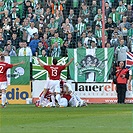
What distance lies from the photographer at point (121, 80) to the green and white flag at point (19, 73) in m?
4.05

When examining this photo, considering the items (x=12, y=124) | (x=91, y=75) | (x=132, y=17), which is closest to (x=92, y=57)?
(x=91, y=75)

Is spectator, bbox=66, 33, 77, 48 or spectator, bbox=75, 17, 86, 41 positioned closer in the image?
spectator, bbox=66, 33, 77, 48

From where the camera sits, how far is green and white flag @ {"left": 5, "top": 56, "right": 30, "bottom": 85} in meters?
29.4

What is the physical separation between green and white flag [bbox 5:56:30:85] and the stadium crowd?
0.29 metres

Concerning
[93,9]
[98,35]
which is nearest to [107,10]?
[93,9]

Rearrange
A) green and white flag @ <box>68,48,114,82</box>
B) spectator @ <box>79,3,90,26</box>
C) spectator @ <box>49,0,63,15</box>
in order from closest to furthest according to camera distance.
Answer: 1. green and white flag @ <box>68,48,114,82</box>
2. spectator @ <box>79,3,90,26</box>
3. spectator @ <box>49,0,63,15</box>

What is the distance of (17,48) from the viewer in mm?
29766

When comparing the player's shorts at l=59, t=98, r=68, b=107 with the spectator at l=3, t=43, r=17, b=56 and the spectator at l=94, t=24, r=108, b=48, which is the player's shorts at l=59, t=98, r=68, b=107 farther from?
the spectator at l=94, t=24, r=108, b=48

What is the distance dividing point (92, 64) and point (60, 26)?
8.17ft

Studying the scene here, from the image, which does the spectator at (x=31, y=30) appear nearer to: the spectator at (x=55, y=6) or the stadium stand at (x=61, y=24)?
the stadium stand at (x=61, y=24)

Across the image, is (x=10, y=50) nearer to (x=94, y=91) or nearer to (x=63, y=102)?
(x=94, y=91)

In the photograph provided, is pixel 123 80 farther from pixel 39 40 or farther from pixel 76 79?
pixel 39 40

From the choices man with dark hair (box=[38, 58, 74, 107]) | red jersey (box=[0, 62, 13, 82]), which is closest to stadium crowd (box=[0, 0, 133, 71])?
red jersey (box=[0, 62, 13, 82])

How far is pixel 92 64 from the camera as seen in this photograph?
29859 mm
